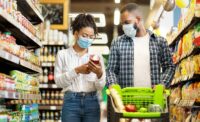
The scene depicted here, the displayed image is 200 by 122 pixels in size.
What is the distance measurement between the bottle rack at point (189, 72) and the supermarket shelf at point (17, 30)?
6.73ft

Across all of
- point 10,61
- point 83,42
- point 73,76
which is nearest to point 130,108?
point 73,76

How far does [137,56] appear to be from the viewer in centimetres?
366

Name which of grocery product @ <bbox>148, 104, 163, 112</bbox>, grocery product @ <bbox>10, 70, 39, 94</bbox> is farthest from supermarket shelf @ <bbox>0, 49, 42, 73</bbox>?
grocery product @ <bbox>148, 104, 163, 112</bbox>

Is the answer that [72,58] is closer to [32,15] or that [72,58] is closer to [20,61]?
[20,61]

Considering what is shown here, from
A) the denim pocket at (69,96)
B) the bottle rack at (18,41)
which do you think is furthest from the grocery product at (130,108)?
the bottle rack at (18,41)

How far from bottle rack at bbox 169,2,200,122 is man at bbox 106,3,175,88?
1.04 meters

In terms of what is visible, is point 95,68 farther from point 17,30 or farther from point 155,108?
point 17,30

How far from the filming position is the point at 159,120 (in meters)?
2.68

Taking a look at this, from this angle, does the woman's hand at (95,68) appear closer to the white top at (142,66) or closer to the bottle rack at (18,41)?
the white top at (142,66)

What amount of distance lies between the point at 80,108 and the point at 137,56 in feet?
2.30

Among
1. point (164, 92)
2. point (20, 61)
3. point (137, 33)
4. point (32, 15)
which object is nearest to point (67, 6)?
point (32, 15)

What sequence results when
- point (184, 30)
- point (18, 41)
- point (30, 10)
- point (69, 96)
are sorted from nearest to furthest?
point (69, 96) < point (30, 10) < point (18, 41) < point (184, 30)

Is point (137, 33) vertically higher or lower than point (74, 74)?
higher

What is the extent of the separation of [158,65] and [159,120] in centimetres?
108
